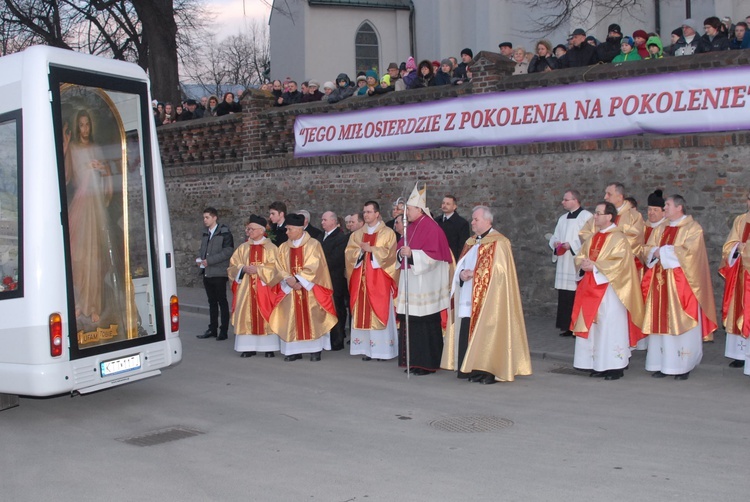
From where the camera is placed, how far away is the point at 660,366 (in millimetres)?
10031

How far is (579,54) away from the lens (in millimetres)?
13719

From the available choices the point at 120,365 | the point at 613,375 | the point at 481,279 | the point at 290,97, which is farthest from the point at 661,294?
the point at 290,97

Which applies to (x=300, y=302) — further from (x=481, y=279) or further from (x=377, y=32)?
(x=377, y=32)

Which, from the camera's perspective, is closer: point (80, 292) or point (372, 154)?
point (80, 292)

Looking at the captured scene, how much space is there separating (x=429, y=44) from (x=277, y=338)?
69.5 feet

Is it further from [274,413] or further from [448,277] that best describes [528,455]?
[448,277]

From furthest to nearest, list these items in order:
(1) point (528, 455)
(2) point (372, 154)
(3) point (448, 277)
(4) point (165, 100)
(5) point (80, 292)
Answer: (4) point (165, 100), (2) point (372, 154), (3) point (448, 277), (5) point (80, 292), (1) point (528, 455)

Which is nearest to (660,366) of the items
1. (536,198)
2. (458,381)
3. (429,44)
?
(458,381)

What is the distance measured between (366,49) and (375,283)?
23058 mm

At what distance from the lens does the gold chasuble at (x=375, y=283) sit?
11711 mm

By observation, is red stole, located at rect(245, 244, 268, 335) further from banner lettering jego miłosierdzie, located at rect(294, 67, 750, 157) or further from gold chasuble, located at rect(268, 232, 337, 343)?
banner lettering jego miłosierdzie, located at rect(294, 67, 750, 157)

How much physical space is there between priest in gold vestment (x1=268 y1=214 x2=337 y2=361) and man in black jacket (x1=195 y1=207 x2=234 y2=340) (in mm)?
2005

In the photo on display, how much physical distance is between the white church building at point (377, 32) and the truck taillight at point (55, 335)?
2084 centimetres

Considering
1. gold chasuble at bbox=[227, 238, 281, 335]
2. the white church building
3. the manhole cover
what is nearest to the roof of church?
the white church building
